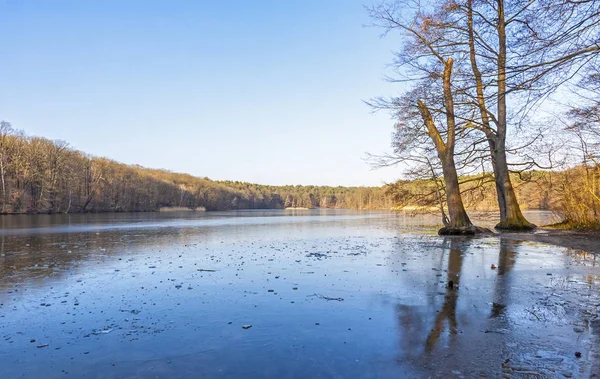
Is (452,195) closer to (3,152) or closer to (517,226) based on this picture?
(517,226)

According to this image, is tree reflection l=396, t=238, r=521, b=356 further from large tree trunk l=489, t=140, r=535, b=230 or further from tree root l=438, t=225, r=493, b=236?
large tree trunk l=489, t=140, r=535, b=230

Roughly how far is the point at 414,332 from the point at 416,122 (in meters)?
16.2

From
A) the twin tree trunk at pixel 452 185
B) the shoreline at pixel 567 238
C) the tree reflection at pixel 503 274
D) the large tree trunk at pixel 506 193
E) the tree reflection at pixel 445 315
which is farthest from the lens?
the twin tree trunk at pixel 452 185

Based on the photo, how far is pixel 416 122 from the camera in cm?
1939

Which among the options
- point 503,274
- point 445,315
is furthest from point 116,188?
point 445,315

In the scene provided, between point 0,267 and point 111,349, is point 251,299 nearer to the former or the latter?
point 111,349

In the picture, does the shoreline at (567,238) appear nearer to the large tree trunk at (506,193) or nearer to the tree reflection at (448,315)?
the large tree trunk at (506,193)

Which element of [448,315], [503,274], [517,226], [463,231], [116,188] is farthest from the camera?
[116,188]

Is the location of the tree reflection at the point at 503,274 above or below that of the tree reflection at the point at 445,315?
above

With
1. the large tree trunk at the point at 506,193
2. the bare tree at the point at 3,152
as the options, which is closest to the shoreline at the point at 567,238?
the large tree trunk at the point at 506,193

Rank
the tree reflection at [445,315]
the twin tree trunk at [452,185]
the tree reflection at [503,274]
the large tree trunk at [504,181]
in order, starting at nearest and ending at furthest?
the tree reflection at [445,315], the tree reflection at [503,274], the large tree trunk at [504,181], the twin tree trunk at [452,185]

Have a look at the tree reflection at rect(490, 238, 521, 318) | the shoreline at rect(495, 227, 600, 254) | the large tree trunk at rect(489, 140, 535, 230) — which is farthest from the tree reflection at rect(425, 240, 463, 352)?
the large tree trunk at rect(489, 140, 535, 230)

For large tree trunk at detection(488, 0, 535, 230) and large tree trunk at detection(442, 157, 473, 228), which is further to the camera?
large tree trunk at detection(442, 157, 473, 228)

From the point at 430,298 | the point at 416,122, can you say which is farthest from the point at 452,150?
the point at 430,298
